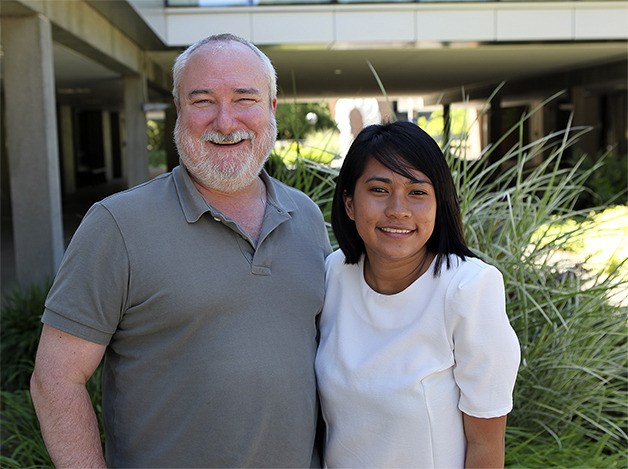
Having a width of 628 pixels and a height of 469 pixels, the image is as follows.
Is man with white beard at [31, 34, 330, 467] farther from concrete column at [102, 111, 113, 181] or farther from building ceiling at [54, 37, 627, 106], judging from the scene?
concrete column at [102, 111, 113, 181]

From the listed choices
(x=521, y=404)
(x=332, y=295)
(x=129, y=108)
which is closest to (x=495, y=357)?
(x=332, y=295)

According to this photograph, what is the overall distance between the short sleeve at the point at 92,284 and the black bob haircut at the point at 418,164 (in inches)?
29.1

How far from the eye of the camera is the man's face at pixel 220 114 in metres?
2.16

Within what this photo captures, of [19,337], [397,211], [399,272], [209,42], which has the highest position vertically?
[209,42]

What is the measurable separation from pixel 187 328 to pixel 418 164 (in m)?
0.81

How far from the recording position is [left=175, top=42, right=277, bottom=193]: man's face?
84.9 inches

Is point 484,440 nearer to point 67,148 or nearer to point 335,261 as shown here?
point 335,261

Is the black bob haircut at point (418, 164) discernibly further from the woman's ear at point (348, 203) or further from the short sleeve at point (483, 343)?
the short sleeve at point (483, 343)

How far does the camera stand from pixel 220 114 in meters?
2.16

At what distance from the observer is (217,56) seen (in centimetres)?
215

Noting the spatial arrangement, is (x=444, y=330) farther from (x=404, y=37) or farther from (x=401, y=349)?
(x=404, y=37)

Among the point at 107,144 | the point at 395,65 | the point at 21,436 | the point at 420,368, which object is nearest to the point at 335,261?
the point at 420,368

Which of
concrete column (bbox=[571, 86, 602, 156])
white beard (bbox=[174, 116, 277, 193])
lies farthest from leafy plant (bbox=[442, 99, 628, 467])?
concrete column (bbox=[571, 86, 602, 156])

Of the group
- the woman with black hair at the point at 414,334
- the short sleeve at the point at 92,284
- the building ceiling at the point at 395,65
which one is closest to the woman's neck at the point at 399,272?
the woman with black hair at the point at 414,334
